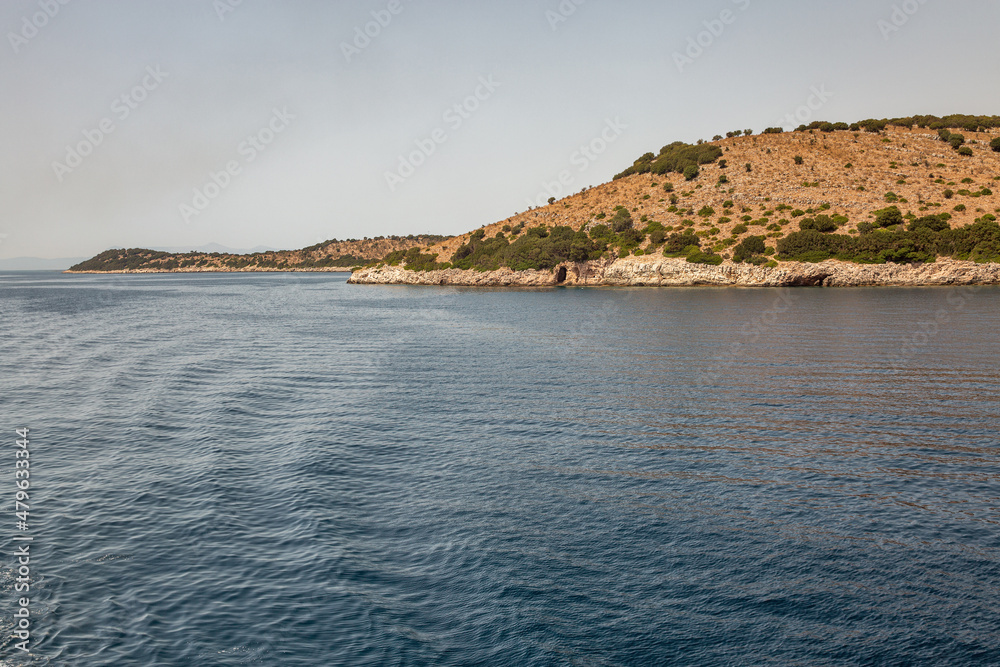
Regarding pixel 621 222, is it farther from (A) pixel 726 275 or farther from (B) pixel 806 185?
(B) pixel 806 185

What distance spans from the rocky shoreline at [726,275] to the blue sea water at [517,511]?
2341 inches

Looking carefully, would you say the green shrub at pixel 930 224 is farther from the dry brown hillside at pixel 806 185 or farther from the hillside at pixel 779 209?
the dry brown hillside at pixel 806 185

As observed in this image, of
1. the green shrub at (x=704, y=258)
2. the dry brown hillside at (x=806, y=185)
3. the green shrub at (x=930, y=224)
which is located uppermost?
the dry brown hillside at (x=806, y=185)

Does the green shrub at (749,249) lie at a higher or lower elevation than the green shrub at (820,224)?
lower

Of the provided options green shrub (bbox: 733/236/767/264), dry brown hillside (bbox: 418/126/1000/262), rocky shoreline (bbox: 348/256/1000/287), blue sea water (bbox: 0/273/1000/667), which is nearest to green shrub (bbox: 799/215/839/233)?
dry brown hillside (bbox: 418/126/1000/262)

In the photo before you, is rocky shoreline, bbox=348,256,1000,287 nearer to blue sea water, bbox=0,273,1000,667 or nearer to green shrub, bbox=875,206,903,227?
green shrub, bbox=875,206,903,227

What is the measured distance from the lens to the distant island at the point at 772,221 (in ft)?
298

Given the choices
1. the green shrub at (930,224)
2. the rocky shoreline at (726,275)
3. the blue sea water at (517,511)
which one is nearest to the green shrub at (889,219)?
the green shrub at (930,224)

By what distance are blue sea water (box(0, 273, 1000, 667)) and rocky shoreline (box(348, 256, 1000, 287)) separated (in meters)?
59.5

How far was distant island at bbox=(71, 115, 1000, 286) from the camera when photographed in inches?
3578

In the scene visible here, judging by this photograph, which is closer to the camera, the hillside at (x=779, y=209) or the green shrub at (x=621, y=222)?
the hillside at (x=779, y=209)

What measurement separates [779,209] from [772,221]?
21.6 feet

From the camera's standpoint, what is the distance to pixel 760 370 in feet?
107

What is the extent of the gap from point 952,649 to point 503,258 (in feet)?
385
